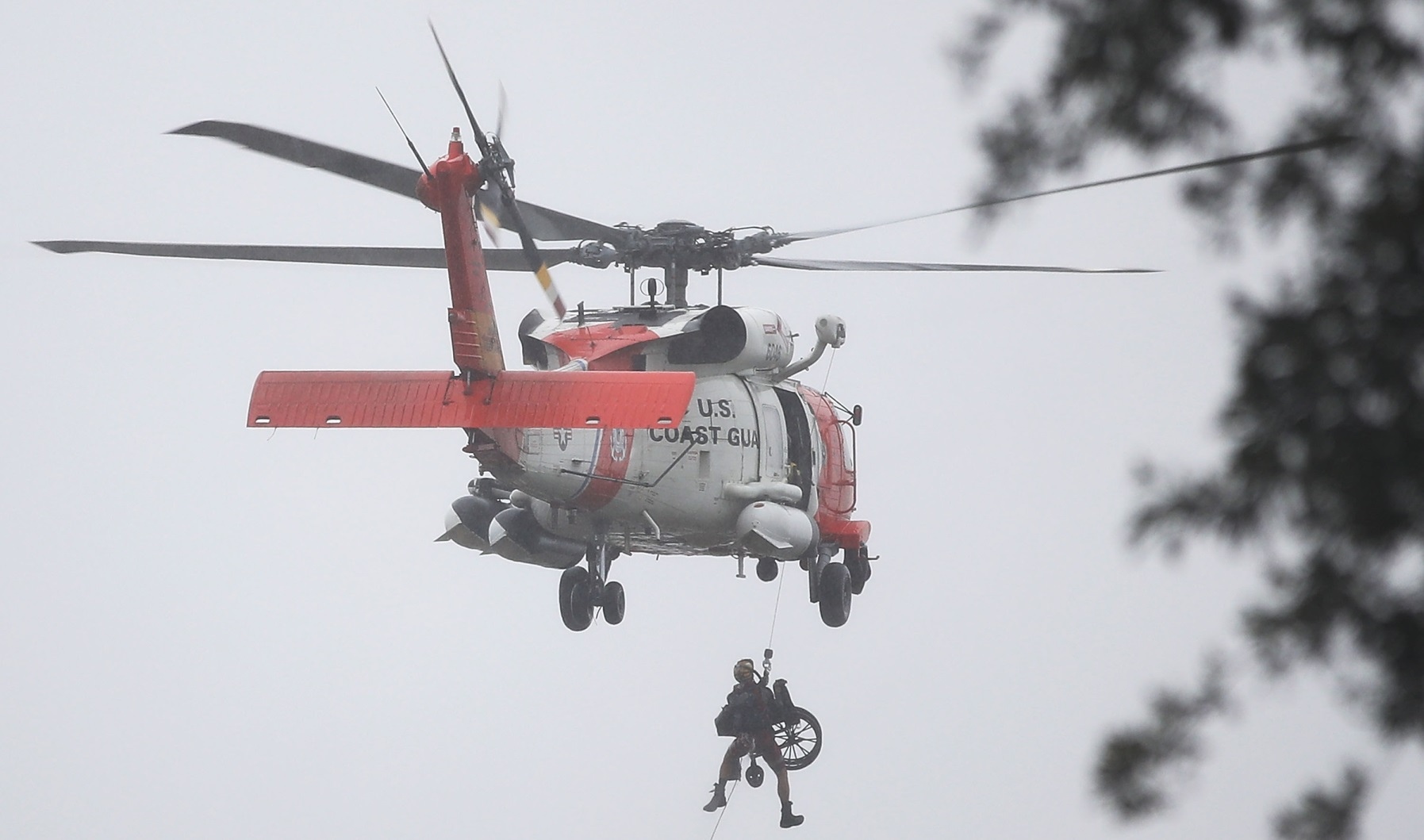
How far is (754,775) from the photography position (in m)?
20.6

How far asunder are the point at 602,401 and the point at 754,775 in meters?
5.87

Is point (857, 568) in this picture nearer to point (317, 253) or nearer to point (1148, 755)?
point (317, 253)

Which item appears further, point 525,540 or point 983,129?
point 525,540

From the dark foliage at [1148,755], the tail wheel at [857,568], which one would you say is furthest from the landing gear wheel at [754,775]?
the dark foliage at [1148,755]

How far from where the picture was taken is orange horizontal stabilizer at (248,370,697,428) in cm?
1623

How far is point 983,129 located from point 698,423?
1395cm

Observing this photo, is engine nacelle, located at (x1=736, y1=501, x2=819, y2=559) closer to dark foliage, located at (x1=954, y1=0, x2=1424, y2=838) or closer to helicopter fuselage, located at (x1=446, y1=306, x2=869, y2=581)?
helicopter fuselage, located at (x1=446, y1=306, x2=869, y2=581)

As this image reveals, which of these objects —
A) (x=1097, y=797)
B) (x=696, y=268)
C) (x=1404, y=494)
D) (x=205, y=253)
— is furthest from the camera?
(x=696, y=268)

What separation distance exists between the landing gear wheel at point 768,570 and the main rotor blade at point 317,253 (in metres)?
4.16

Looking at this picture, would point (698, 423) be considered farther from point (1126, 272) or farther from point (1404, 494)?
point (1404, 494)

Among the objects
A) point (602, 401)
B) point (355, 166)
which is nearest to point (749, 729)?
point (602, 401)

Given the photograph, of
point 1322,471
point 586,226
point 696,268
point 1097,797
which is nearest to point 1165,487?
point 1322,471

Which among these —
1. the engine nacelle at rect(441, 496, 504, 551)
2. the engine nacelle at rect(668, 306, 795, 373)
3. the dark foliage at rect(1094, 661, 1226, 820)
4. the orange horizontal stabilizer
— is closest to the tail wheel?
the engine nacelle at rect(668, 306, 795, 373)

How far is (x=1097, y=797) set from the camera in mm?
5309
